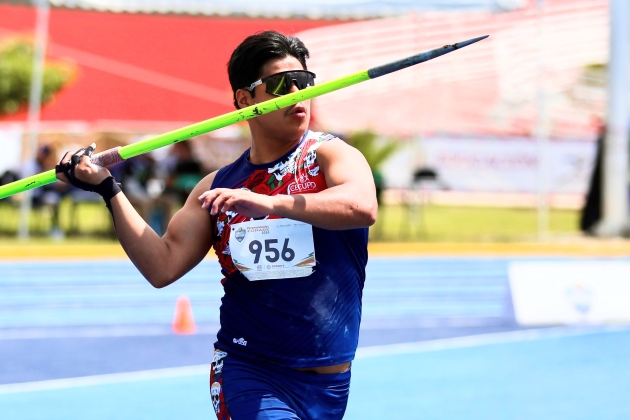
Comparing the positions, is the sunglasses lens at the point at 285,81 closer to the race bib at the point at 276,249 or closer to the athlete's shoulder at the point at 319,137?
the athlete's shoulder at the point at 319,137

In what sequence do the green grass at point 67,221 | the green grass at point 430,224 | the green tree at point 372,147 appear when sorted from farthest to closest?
the green tree at point 372,147 < the green grass at point 430,224 < the green grass at point 67,221

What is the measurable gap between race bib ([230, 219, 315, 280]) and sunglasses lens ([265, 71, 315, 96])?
0.41m

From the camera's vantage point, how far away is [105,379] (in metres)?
7.23

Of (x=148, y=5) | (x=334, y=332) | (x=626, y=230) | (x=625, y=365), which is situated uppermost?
(x=148, y=5)

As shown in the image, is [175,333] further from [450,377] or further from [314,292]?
[314,292]

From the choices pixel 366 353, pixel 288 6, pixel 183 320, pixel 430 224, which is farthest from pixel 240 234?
pixel 430 224

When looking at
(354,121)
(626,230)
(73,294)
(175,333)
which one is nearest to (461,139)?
(626,230)

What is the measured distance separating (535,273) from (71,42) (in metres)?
25.6

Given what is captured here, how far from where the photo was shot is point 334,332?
3197 mm

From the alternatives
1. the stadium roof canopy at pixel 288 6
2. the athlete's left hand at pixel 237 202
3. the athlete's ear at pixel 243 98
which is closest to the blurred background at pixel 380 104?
the stadium roof canopy at pixel 288 6

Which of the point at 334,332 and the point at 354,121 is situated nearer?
the point at 334,332

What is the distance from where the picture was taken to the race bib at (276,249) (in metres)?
3.15

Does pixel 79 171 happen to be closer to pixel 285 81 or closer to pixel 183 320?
pixel 285 81

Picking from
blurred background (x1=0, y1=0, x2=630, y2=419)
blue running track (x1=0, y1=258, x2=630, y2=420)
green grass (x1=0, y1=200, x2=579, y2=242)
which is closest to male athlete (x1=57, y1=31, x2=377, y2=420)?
blurred background (x1=0, y1=0, x2=630, y2=419)
